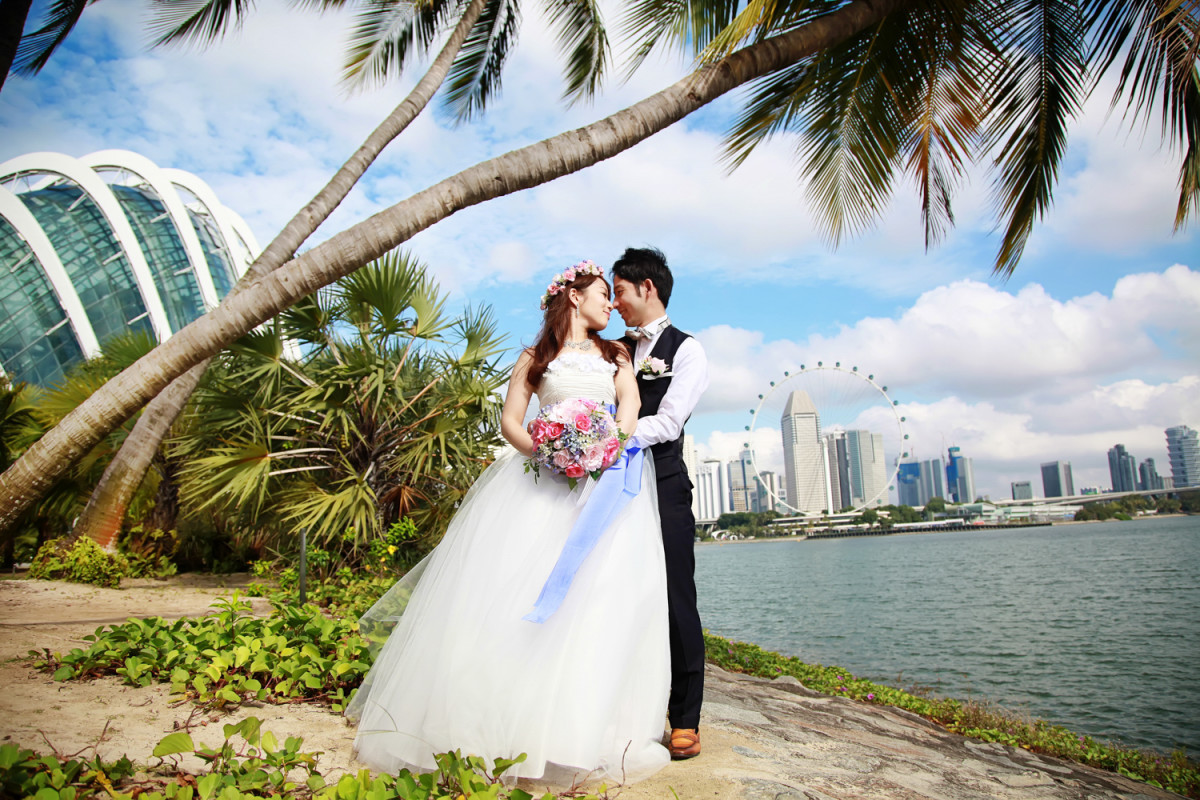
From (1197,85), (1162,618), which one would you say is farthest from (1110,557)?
(1197,85)

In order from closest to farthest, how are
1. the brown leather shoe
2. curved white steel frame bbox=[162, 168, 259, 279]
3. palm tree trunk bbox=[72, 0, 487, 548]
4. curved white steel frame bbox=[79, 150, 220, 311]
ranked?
the brown leather shoe < palm tree trunk bbox=[72, 0, 487, 548] < curved white steel frame bbox=[79, 150, 220, 311] < curved white steel frame bbox=[162, 168, 259, 279]

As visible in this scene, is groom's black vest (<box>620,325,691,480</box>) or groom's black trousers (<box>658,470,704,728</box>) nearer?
groom's black trousers (<box>658,470,704,728</box>)

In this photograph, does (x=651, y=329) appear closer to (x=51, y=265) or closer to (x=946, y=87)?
(x=946, y=87)

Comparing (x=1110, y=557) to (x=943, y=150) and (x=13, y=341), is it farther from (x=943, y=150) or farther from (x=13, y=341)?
(x=13, y=341)

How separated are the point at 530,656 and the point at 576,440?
2.55ft

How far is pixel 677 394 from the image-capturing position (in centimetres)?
298

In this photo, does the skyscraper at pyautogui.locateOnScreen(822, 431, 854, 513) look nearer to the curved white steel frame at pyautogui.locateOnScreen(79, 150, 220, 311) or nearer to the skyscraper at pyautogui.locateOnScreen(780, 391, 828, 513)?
the skyscraper at pyautogui.locateOnScreen(780, 391, 828, 513)

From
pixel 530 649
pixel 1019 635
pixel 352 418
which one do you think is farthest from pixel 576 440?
pixel 1019 635

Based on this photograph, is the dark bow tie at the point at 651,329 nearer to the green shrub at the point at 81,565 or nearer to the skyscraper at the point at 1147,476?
the green shrub at the point at 81,565

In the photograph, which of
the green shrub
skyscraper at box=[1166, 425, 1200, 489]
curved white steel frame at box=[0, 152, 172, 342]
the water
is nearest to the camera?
the green shrub

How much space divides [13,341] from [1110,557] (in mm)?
44605

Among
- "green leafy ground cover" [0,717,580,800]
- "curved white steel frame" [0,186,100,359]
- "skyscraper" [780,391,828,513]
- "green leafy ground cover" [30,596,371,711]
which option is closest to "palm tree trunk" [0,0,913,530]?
"green leafy ground cover" [30,596,371,711]

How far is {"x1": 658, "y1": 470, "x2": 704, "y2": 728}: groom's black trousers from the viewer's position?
106 inches

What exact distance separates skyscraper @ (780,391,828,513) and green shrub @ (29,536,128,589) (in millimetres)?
46603
